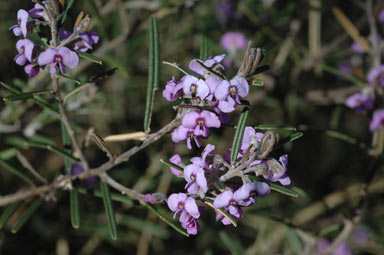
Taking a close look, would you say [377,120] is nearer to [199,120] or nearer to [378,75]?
[378,75]

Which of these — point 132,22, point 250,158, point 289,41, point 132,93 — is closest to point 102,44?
point 132,22

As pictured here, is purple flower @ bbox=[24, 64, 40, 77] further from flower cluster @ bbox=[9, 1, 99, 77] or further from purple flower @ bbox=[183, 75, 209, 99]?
purple flower @ bbox=[183, 75, 209, 99]

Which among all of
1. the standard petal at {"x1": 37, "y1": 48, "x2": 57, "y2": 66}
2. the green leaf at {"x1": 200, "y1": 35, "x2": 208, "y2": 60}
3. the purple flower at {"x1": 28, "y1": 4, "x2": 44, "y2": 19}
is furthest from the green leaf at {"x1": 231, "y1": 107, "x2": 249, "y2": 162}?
the purple flower at {"x1": 28, "y1": 4, "x2": 44, "y2": 19}

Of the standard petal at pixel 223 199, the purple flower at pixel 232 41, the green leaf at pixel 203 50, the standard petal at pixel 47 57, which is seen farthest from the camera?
the purple flower at pixel 232 41

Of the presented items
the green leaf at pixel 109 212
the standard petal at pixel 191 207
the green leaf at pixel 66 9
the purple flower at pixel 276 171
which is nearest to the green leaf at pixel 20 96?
the green leaf at pixel 66 9

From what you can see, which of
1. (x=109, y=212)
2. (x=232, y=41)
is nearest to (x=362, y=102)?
(x=232, y=41)

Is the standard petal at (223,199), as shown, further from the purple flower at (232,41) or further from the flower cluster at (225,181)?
the purple flower at (232,41)

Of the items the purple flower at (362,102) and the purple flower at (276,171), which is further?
the purple flower at (362,102)
